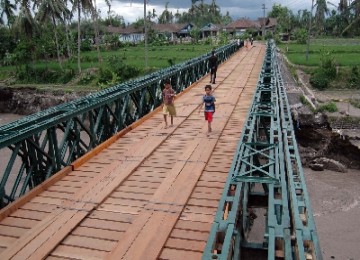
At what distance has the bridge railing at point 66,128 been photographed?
7023mm

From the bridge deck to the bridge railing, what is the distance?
38 cm

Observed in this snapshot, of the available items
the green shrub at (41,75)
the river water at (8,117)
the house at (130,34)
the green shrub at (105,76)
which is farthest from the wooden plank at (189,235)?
the house at (130,34)

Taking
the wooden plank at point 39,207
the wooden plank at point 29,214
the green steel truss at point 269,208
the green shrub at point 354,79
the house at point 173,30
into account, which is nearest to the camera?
the green steel truss at point 269,208

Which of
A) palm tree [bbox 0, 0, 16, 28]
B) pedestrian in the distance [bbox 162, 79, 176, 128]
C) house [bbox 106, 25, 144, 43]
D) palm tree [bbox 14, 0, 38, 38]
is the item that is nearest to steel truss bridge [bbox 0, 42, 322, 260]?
pedestrian in the distance [bbox 162, 79, 176, 128]

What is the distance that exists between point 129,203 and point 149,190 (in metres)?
0.59

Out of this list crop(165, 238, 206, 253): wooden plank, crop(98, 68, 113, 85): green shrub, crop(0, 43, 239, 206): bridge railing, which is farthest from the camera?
crop(98, 68, 113, 85): green shrub

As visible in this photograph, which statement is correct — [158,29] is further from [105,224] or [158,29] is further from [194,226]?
[194,226]

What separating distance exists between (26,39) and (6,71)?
471cm

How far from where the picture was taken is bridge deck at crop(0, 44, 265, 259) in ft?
17.2

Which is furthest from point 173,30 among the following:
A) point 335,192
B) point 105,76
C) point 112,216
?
point 112,216

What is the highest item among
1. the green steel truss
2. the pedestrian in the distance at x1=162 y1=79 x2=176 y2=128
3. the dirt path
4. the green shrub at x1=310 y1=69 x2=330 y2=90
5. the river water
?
the pedestrian in the distance at x1=162 y1=79 x2=176 y2=128

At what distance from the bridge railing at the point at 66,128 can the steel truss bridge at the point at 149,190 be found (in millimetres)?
28

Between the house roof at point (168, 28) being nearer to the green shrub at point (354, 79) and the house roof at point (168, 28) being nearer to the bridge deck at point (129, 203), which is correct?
the green shrub at point (354, 79)

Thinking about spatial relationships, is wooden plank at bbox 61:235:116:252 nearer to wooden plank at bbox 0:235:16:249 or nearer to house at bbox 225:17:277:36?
wooden plank at bbox 0:235:16:249
